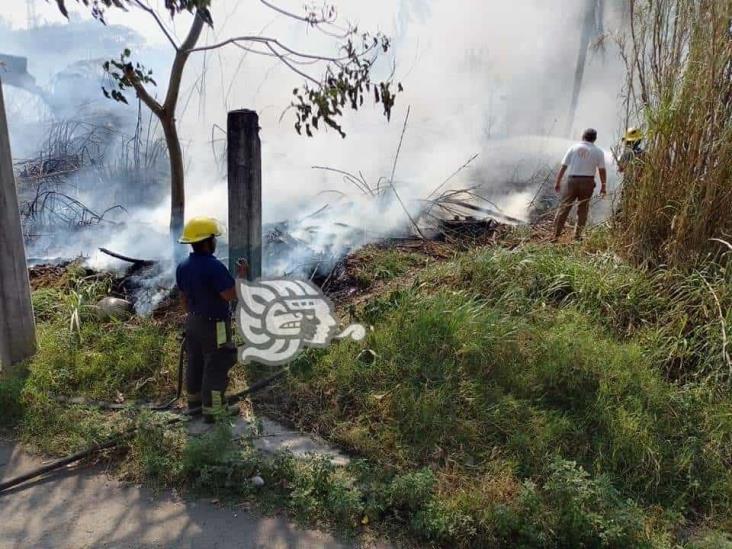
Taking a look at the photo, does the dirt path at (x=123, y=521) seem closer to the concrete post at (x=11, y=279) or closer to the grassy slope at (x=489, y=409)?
the grassy slope at (x=489, y=409)

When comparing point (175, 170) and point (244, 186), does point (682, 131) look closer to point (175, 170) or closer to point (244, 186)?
point (244, 186)

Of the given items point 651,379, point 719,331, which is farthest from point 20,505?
point 719,331

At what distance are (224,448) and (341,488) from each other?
2.42 ft

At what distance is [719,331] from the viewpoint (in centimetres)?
379

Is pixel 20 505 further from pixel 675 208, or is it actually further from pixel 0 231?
pixel 675 208

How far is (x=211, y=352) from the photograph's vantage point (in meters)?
3.63

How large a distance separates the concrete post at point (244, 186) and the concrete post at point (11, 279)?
60.1 inches

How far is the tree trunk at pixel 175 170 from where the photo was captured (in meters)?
4.98

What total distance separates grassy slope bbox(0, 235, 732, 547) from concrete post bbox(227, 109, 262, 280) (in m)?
0.96

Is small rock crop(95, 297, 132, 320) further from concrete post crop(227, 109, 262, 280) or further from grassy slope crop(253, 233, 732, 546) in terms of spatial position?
grassy slope crop(253, 233, 732, 546)

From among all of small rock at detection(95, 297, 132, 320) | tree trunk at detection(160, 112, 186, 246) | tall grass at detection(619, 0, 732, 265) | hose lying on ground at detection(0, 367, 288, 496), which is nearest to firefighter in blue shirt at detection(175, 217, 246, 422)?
hose lying on ground at detection(0, 367, 288, 496)
